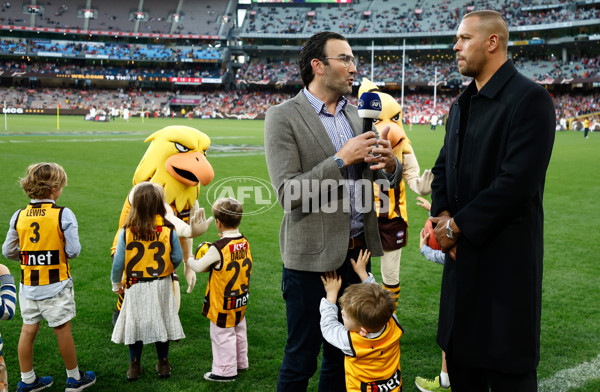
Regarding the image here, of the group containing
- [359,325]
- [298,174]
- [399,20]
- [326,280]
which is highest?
[399,20]

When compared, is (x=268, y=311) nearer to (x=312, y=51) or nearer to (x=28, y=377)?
(x=28, y=377)

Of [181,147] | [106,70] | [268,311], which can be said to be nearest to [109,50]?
[106,70]

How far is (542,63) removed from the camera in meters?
61.2

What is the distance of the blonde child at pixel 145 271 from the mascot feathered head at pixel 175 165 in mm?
974

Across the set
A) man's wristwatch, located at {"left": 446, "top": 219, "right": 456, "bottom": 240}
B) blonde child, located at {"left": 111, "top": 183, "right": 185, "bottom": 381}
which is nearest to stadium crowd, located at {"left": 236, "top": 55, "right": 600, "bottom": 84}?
blonde child, located at {"left": 111, "top": 183, "right": 185, "bottom": 381}

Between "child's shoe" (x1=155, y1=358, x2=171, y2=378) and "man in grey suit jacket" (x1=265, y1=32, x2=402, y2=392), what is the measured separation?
1.48 m

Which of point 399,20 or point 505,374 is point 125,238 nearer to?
point 505,374

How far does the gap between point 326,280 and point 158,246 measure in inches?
63.7

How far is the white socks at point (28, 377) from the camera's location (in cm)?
376

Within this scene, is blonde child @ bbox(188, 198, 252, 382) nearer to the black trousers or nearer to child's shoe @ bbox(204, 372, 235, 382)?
child's shoe @ bbox(204, 372, 235, 382)

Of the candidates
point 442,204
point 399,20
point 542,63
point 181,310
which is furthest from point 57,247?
point 399,20

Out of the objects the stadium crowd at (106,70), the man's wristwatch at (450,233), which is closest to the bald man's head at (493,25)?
the man's wristwatch at (450,233)

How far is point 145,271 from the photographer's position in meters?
3.88

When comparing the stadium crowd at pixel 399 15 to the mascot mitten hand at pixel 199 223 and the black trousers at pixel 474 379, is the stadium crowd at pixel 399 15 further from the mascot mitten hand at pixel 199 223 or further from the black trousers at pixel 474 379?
the black trousers at pixel 474 379
